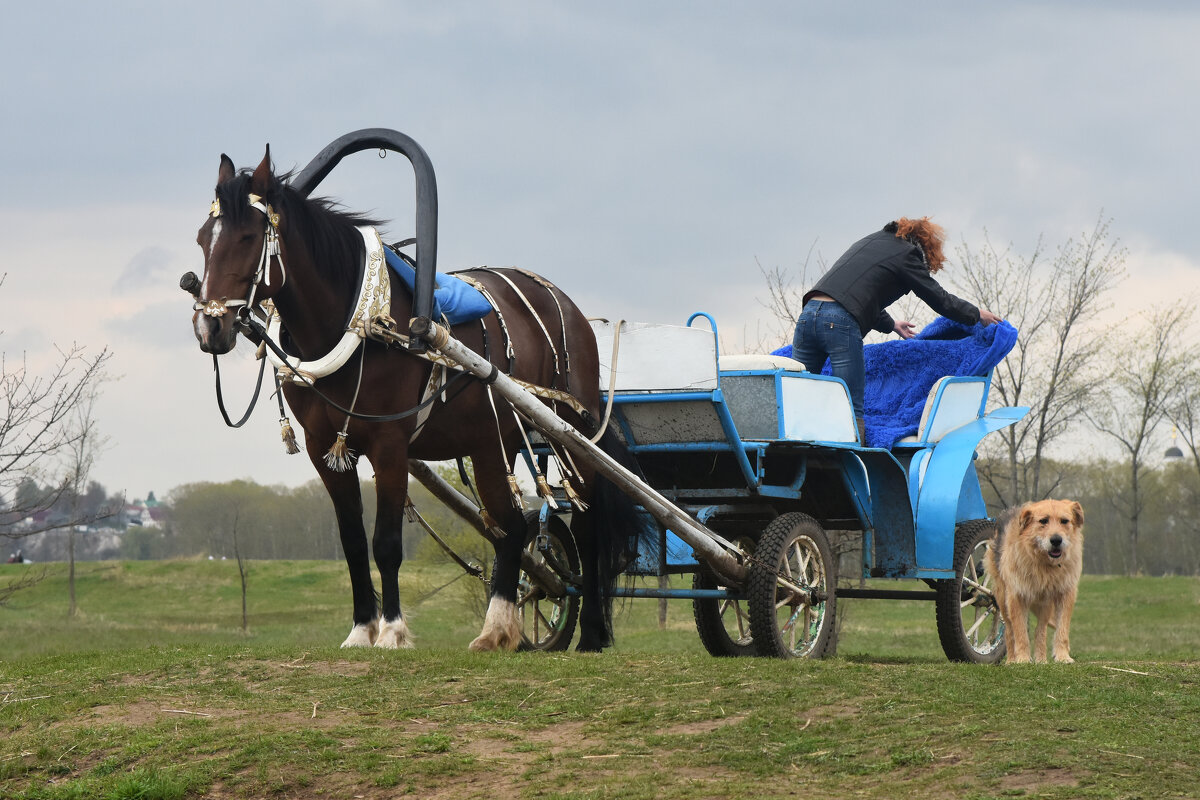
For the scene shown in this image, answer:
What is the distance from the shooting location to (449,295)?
6.78 m

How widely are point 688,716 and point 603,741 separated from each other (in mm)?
498

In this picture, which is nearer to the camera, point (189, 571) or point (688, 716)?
point (688, 716)

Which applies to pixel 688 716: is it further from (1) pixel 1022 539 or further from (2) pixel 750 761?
(1) pixel 1022 539

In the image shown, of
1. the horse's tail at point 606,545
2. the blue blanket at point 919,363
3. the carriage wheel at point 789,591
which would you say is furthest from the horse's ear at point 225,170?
the blue blanket at point 919,363

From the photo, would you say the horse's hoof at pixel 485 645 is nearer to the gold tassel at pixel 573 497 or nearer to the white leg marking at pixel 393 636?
the white leg marking at pixel 393 636

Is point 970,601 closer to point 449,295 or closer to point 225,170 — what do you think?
point 449,295

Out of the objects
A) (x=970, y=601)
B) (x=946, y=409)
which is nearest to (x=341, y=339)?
(x=946, y=409)

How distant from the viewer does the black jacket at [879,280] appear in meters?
8.23

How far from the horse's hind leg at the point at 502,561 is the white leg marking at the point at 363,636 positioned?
556mm

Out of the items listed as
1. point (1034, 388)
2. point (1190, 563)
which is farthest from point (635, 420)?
point (1190, 563)

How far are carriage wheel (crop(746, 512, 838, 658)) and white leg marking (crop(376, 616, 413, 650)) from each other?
2.04 meters

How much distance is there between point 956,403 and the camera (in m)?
8.70

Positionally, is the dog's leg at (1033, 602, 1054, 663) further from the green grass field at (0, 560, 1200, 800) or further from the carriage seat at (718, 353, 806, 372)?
the carriage seat at (718, 353, 806, 372)

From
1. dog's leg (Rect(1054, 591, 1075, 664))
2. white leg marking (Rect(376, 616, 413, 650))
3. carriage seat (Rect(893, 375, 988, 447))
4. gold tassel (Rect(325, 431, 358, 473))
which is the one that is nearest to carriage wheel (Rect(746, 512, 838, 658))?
carriage seat (Rect(893, 375, 988, 447))
